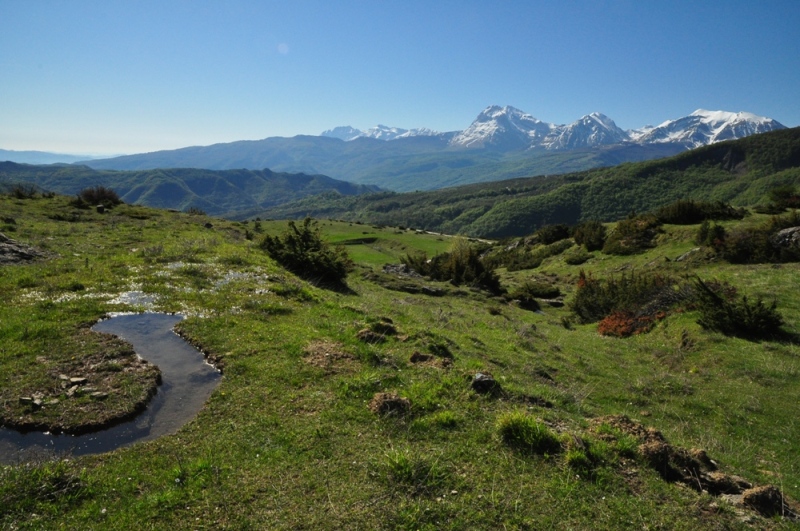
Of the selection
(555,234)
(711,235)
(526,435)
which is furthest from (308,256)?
(555,234)

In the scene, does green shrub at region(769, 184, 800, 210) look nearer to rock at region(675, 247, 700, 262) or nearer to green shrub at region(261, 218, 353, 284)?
rock at region(675, 247, 700, 262)

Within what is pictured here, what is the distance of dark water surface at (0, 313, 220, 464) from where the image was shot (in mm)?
7266

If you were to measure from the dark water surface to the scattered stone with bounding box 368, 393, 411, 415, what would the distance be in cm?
391

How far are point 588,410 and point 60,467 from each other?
1145 cm

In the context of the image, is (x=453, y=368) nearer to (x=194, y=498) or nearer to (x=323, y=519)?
(x=323, y=519)

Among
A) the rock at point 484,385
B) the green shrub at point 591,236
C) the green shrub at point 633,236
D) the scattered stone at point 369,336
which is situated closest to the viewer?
the rock at point 484,385

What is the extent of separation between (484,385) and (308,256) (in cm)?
1774

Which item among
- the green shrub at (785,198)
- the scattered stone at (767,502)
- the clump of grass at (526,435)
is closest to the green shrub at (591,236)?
the green shrub at (785,198)

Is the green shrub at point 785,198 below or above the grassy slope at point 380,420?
above

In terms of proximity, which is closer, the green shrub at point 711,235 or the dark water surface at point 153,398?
the dark water surface at point 153,398

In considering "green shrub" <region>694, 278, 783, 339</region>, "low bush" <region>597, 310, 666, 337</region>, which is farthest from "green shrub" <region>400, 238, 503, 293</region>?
"green shrub" <region>694, 278, 783, 339</region>

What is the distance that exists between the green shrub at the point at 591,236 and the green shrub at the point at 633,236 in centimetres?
126

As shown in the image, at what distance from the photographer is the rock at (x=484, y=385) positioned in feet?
33.0

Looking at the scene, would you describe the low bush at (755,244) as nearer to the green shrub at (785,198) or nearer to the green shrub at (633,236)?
the green shrub at (633,236)
